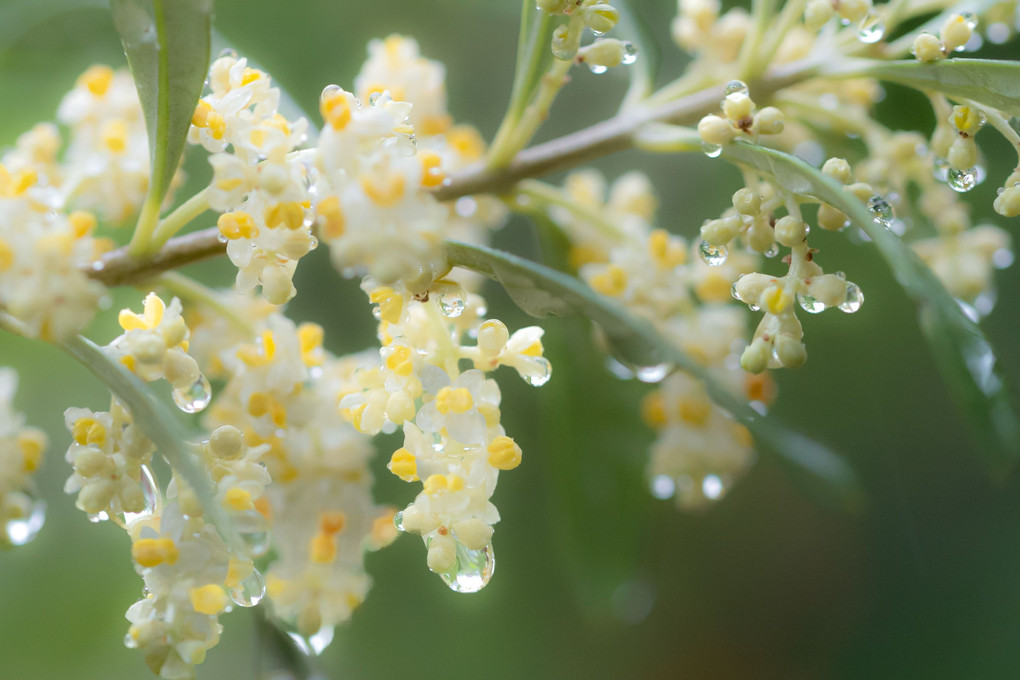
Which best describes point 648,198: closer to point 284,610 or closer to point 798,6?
point 798,6

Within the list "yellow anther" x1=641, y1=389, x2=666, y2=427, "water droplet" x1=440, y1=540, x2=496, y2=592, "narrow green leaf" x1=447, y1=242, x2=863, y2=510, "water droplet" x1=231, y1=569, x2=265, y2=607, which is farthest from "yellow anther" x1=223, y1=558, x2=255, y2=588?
"yellow anther" x1=641, y1=389, x2=666, y2=427

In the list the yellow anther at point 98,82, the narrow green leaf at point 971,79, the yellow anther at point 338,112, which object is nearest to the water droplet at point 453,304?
the yellow anther at point 338,112

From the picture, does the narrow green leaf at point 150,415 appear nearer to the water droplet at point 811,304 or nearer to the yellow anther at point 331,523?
the yellow anther at point 331,523

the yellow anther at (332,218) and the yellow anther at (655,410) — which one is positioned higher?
the yellow anther at (332,218)

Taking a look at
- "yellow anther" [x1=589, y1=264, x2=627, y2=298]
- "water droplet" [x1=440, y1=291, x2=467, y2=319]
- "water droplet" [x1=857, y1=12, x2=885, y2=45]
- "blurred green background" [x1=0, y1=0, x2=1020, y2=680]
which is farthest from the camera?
"blurred green background" [x1=0, y1=0, x2=1020, y2=680]

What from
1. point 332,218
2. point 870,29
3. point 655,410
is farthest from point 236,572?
point 870,29

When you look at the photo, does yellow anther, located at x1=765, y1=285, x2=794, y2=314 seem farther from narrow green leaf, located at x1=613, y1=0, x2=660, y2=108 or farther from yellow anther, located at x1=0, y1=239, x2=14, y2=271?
yellow anther, located at x1=0, y1=239, x2=14, y2=271

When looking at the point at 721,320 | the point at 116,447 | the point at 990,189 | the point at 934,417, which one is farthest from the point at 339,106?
the point at 934,417
